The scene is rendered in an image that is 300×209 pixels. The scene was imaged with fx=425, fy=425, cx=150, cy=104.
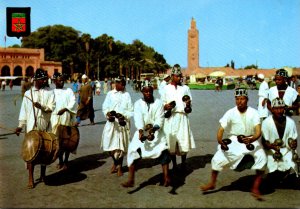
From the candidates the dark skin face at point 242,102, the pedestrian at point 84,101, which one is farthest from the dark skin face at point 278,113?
the pedestrian at point 84,101

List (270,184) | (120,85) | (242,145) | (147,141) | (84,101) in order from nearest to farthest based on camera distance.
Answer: (242,145) → (147,141) → (270,184) → (120,85) → (84,101)

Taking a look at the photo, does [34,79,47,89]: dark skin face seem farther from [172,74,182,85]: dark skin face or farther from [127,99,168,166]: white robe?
[172,74,182,85]: dark skin face

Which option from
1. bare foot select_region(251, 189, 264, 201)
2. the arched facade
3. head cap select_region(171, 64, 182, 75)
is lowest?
bare foot select_region(251, 189, 264, 201)

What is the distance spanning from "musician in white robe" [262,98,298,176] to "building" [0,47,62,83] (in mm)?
72814

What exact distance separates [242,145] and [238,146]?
0.17ft

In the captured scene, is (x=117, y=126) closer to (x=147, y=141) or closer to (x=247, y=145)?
(x=147, y=141)

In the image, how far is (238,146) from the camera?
213 inches

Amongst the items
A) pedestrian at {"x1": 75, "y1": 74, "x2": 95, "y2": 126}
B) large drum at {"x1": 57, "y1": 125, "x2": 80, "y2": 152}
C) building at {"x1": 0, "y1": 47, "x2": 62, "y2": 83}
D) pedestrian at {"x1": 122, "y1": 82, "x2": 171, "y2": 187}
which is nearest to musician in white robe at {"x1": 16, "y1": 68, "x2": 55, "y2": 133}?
large drum at {"x1": 57, "y1": 125, "x2": 80, "y2": 152}

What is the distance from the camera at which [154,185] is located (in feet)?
19.9

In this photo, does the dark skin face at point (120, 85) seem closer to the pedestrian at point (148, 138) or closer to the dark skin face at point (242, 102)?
the pedestrian at point (148, 138)

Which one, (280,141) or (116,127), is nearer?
(280,141)

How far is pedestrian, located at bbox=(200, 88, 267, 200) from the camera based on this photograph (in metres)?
5.34

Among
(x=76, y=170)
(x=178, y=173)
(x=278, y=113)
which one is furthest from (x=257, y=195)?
(x=76, y=170)

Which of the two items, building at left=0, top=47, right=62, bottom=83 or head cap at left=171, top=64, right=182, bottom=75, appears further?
building at left=0, top=47, right=62, bottom=83
